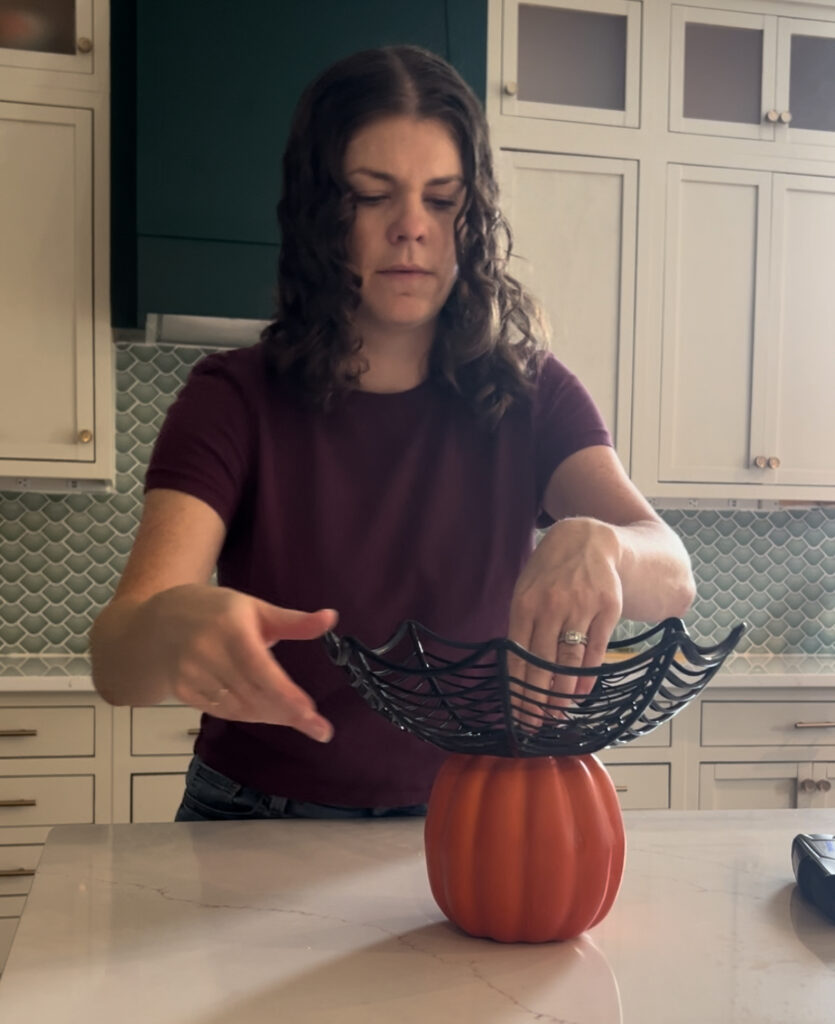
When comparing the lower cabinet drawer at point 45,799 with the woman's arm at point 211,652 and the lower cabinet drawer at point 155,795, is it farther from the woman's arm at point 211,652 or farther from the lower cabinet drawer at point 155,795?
the woman's arm at point 211,652

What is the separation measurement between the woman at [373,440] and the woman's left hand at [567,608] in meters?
0.30

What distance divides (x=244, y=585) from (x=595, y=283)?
6.29 ft

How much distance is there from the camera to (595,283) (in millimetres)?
2834

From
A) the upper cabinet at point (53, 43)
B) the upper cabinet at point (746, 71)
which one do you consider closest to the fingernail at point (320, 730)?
the upper cabinet at point (53, 43)

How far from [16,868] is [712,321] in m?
2.13

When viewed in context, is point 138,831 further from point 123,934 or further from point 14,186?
point 14,186

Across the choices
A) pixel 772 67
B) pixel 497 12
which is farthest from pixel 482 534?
pixel 772 67

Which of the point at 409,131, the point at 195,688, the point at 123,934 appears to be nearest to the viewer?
the point at 195,688

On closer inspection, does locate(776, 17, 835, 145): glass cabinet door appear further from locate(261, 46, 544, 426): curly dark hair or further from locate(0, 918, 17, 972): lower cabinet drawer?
locate(0, 918, 17, 972): lower cabinet drawer

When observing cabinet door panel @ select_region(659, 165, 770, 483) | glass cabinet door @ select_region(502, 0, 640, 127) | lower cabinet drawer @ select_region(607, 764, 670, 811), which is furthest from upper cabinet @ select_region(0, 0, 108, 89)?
lower cabinet drawer @ select_region(607, 764, 670, 811)

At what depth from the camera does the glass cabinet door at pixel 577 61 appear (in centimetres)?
279

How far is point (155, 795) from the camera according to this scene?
2438 millimetres

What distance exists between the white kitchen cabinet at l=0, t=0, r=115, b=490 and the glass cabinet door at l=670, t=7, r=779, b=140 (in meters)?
1.49

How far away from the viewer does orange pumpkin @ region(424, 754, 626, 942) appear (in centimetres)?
72
